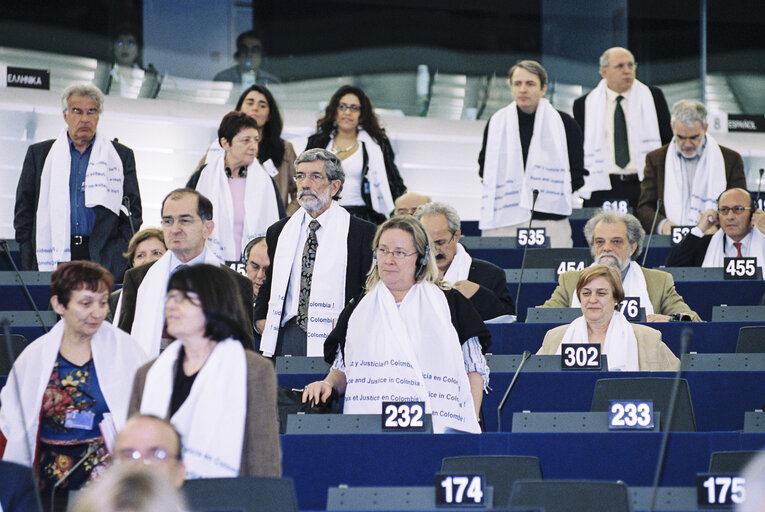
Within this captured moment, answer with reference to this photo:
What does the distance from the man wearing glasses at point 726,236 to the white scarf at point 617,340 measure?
2.00 meters

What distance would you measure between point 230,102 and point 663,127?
3927 millimetres

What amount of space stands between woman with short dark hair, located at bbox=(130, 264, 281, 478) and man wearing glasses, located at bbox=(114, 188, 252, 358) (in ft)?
3.78

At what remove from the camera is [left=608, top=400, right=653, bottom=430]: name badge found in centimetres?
466

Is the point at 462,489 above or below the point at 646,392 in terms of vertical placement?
below

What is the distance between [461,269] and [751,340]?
1389mm

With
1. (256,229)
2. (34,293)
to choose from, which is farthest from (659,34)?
(34,293)

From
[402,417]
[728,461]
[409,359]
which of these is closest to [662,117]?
[409,359]

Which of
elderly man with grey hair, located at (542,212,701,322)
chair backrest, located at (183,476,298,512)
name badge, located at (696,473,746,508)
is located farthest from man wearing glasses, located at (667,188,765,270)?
chair backrest, located at (183,476,298,512)

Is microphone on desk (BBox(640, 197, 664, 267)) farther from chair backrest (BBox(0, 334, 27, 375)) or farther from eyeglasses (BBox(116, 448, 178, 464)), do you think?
eyeglasses (BBox(116, 448, 178, 464))

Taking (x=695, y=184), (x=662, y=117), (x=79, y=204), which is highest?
(x=662, y=117)

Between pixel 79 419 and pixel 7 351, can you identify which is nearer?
pixel 79 419

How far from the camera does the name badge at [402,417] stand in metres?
4.57

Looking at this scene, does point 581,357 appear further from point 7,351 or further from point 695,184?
point 695,184

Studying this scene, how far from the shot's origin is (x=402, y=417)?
457cm
